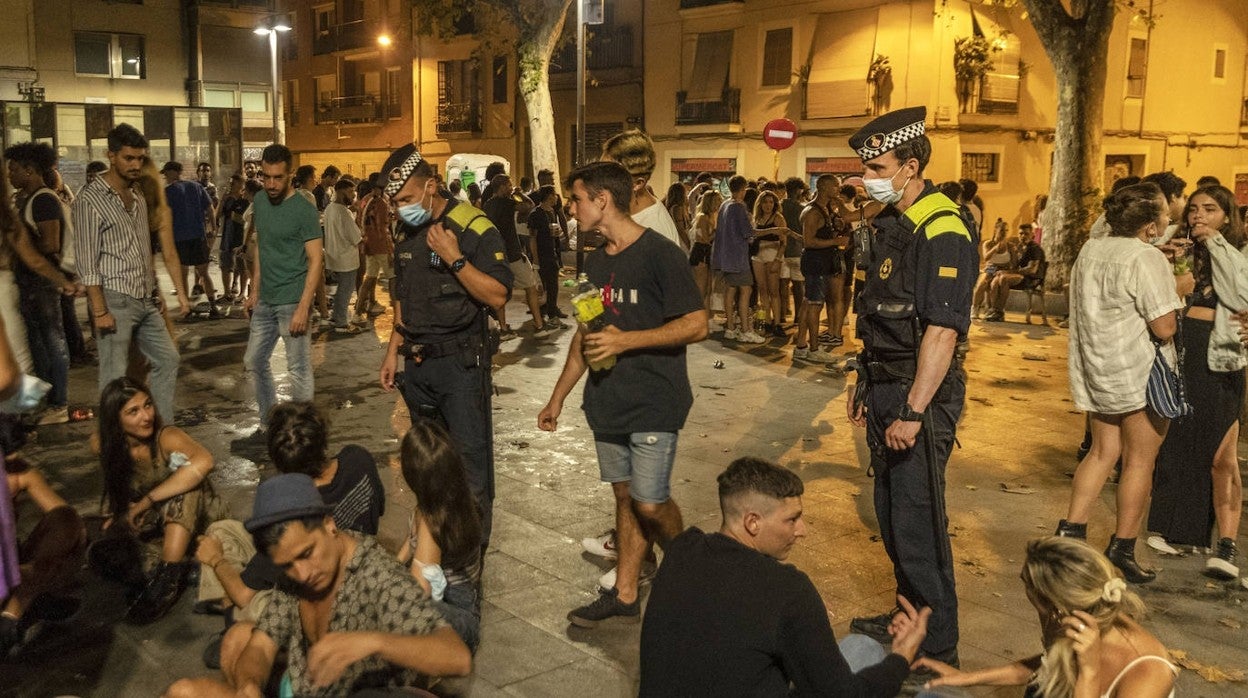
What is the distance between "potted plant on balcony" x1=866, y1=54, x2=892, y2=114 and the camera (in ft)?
86.4

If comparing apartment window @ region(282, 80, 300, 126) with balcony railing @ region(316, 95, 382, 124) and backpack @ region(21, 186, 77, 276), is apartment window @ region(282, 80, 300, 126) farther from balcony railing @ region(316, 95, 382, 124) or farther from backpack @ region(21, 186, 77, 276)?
backpack @ region(21, 186, 77, 276)

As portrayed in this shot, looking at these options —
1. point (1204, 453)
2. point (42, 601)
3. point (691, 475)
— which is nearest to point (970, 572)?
point (1204, 453)

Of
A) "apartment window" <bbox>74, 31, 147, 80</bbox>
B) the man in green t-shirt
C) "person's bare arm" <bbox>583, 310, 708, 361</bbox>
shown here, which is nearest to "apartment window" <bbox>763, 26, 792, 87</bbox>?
the man in green t-shirt

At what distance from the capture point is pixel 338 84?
4806 cm

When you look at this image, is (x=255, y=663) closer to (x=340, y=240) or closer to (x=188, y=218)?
(x=340, y=240)

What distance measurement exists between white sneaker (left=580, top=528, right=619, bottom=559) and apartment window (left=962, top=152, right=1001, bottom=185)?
22.4m

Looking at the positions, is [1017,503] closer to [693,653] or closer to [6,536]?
[693,653]

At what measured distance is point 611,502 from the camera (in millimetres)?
6973

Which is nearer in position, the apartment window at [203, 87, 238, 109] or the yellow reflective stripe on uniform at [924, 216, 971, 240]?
the yellow reflective stripe on uniform at [924, 216, 971, 240]

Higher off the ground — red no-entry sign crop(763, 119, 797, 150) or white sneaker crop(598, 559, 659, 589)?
red no-entry sign crop(763, 119, 797, 150)

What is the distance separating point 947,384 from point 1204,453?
2387 mm

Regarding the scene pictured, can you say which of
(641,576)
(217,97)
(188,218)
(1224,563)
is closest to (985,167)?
(188,218)

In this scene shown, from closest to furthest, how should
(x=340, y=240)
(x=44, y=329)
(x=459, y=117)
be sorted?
1. (x=44, y=329)
2. (x=340, y=240)
3. (x=459, y=117)

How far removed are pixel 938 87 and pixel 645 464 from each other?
22.7m
